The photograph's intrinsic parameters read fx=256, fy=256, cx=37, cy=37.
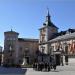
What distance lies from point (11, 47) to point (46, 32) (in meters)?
11.6

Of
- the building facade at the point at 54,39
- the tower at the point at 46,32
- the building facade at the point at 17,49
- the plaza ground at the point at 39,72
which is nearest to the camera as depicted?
the plaza ground at the point at 39,72

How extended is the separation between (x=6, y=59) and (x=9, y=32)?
7.83 metres

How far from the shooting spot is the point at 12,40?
73562 millimetres

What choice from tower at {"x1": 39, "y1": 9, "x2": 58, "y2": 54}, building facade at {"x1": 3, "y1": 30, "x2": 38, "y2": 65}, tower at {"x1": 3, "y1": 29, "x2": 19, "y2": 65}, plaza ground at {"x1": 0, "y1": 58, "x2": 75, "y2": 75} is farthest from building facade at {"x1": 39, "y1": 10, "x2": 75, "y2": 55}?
tower at {"x1": 3, "y1": 29, "x2": 19, "y2": 65}

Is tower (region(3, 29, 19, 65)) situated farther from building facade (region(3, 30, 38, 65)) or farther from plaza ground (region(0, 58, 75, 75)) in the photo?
plaza ground (region(0, 58, 75, 75))

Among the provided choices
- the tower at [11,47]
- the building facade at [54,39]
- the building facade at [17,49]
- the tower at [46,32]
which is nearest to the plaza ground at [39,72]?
the building facade at [54,39]

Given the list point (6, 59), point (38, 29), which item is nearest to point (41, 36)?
point (38, 29)

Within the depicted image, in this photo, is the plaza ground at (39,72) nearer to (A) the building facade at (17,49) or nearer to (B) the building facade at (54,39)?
(B) the building facade at (54,39)

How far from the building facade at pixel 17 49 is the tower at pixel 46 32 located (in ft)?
18.1

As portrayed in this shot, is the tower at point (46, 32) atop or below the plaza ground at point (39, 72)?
atop

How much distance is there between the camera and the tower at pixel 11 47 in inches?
2879

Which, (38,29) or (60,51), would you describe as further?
(38,29)

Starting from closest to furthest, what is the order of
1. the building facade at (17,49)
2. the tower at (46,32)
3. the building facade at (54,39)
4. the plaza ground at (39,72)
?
the plaza ground at (39,72), the building facade at (54,39), the tower at (46,32), the building facade at (17,49)

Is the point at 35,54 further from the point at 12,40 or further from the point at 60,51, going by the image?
the point at 60,51
